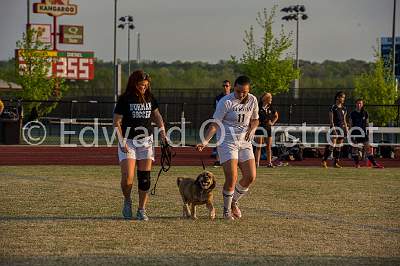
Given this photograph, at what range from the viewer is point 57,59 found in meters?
50.4

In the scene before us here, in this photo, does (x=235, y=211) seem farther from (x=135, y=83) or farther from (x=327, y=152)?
(x=327, y=152)

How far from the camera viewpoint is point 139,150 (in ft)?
37.0

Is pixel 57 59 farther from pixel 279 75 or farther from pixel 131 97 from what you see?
pixel 131 97

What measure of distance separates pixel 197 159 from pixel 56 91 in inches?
690

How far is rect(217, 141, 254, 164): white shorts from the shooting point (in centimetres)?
1137

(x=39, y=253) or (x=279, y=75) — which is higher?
(x=279, y=75)

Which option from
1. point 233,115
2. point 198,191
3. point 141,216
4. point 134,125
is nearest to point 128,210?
point 141,216

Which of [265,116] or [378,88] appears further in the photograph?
[378,88]

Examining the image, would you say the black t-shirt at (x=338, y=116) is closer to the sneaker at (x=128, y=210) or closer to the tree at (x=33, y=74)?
the sneaker at (x=128, y=210)

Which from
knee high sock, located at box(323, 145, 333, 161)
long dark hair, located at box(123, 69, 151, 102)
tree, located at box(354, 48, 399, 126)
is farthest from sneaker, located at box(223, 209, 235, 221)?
tree, located at box(354, 48, 399, 126)

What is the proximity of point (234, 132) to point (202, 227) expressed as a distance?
139 cm

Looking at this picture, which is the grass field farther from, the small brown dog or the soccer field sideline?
the soccer field sideline

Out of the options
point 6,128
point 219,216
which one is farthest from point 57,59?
point 219,216

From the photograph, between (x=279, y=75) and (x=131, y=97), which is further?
(x=279, y=75)
